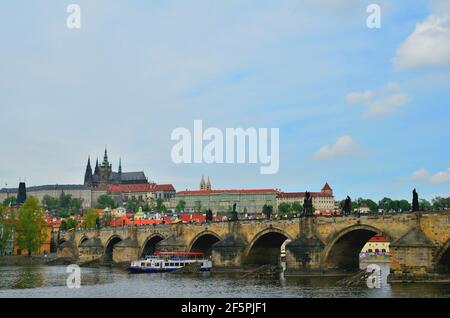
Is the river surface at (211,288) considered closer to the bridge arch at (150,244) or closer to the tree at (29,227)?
the bridge arch at (150,244)

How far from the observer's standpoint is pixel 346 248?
222 ft

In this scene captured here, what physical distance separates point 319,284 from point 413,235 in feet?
28.7

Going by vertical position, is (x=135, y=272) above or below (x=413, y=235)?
below

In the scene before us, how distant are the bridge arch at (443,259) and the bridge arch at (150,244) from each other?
52207 millimetres

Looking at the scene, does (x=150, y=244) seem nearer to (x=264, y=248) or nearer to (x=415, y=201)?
(x=264, y=248)

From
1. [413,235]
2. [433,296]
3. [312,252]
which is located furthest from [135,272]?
[433,296]

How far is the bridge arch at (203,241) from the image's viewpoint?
89200 millimetres

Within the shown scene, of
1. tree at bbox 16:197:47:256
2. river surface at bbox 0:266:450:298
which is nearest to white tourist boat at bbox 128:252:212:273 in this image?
river surface at bbox 0:266:450:298

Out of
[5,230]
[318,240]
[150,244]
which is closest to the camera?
[318,240]

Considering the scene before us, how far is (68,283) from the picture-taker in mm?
67688

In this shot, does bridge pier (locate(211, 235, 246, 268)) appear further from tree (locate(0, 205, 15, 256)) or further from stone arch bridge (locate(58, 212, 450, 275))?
tree (locate(0, 205, 15, 256))

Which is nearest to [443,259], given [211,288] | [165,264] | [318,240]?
[318,240]

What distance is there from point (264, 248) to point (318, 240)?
47.8 feet
